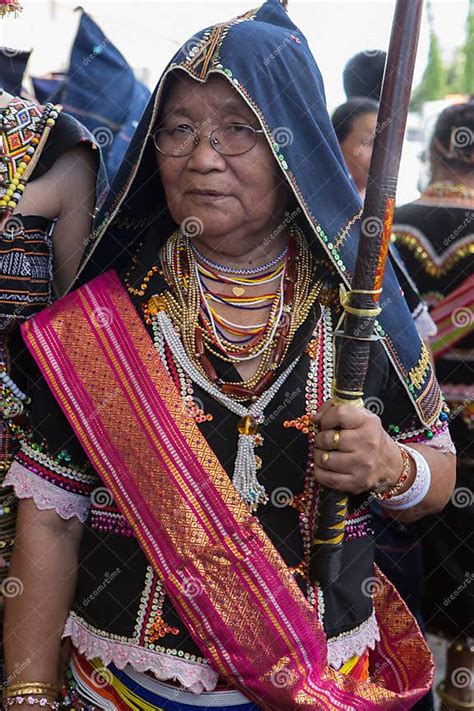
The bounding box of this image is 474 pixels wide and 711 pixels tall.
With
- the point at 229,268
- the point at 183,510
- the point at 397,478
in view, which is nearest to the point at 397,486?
the point at 397,478

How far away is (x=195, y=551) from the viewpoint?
6.07ft

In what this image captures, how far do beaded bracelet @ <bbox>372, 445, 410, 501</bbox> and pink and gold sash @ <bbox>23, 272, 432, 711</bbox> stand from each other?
0.25m

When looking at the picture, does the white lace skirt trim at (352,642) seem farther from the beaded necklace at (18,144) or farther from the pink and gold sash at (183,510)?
the beaded necklace at (18,144)

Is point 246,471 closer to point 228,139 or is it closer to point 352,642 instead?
point 352,642

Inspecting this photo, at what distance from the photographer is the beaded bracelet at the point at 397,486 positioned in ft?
6.05

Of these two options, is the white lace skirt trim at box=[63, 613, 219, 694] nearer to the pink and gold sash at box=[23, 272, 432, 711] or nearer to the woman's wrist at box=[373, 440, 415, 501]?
the pink and gold sash at box=[23, 272, 432, 711]

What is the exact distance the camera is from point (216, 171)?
182cm

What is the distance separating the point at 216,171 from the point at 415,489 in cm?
77

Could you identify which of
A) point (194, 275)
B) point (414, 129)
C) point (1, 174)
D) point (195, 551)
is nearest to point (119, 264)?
point (194, 275)

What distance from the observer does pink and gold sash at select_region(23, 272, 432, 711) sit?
1.83 metres

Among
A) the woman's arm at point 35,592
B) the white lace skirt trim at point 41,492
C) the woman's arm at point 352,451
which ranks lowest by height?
the woman's arm at point 35,592

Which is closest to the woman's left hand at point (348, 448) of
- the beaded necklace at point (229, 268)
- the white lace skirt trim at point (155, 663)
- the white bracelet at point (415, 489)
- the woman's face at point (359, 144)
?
the white bracelet at point (415, 489)

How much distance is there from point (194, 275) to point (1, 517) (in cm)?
80

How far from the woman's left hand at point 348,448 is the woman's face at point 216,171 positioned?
17.2 inches
